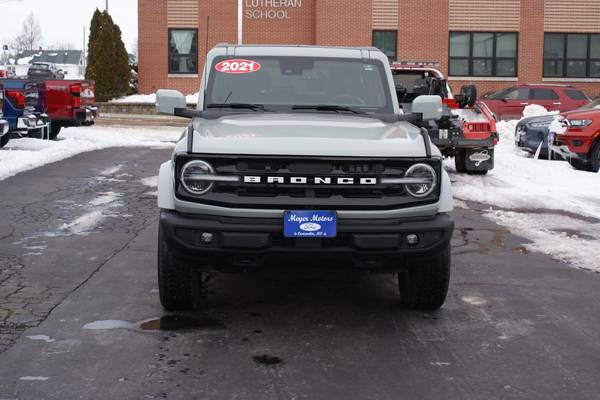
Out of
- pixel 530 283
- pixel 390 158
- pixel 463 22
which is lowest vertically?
pixel 530 283

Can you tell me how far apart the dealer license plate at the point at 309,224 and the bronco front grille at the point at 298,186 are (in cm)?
6

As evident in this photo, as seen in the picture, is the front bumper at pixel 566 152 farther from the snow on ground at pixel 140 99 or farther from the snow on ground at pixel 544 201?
the snow on ground at pixel 140 99

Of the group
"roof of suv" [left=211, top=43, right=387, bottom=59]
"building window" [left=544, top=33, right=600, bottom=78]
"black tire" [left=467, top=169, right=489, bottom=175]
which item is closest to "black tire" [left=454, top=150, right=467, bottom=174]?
"black tire" [left=467, top=169, right=489, bottom=175]

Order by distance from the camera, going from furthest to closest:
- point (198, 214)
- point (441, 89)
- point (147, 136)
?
point (147, 136) < point (441, 89) < point (198, 214)

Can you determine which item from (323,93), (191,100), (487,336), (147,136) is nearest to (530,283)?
(487,336)

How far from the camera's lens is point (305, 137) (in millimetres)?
5285

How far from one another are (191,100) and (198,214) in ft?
94.2

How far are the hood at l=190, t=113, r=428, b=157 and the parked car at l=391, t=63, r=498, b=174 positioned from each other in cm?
861

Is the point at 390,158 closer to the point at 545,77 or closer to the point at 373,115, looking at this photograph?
the point at 373,115

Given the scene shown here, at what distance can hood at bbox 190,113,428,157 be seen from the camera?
5098mm

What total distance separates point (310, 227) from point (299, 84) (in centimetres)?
210

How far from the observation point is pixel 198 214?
507cm

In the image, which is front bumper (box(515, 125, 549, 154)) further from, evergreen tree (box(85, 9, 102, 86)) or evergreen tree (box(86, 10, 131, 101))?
evergreen tree (box(85, 9, 102, 86))

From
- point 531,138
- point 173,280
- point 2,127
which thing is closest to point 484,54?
point 531,138
